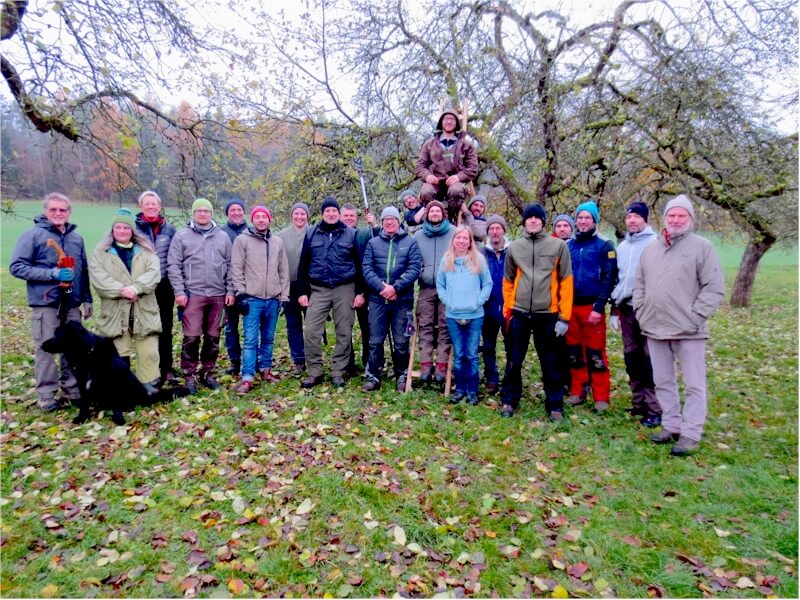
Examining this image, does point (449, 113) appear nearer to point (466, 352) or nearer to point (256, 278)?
point (466, 352)

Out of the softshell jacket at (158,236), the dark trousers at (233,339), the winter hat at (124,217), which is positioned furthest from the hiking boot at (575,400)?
the winter hat at (124,217)

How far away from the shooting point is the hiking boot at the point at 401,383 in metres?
5.74

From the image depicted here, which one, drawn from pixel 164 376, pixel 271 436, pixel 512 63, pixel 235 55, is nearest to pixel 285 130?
pixel 235 55

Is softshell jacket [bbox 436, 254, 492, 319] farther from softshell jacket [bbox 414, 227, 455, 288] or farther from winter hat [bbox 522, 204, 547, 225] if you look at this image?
winter hat [bbox 522, 204, 547, 225]

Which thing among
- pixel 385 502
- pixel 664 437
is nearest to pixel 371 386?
pixel 385 502

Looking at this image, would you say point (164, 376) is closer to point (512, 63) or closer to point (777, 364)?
point (512, 63)

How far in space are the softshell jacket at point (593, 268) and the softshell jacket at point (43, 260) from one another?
5397 mm

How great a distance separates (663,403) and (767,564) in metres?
1.79

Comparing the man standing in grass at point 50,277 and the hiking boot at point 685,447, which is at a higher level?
the man standing in grass at point 50,277

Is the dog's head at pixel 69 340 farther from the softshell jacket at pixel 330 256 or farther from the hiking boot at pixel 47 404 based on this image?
the softshell jacket at pixel 330 256

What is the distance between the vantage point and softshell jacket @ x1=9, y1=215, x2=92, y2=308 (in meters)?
4.62

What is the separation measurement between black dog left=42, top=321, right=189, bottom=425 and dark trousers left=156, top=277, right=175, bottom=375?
2.63 feet

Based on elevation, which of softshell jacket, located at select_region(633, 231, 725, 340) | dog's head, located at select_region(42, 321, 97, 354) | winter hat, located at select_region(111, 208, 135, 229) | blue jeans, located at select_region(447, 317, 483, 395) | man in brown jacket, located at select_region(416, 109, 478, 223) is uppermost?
man in brown jacket, located at select_region(416, 109, 478, 223)

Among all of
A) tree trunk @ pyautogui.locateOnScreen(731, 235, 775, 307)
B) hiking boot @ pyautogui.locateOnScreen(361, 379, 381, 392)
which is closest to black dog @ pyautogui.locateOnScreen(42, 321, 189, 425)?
hiking boot @ pyautogui.locateOnScreen(361, 379, 381, 392)
